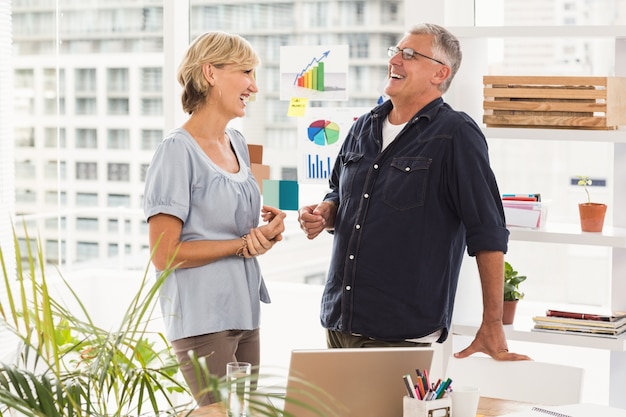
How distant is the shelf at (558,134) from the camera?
9.32 ft

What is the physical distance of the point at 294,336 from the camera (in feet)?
16.5

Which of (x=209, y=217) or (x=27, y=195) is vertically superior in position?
(x=209, y=217)

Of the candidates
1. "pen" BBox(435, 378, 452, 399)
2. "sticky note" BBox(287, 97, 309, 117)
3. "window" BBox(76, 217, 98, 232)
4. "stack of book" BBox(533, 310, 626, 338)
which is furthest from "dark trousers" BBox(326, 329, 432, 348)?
"window" BBox(76, 217, 98, 232)

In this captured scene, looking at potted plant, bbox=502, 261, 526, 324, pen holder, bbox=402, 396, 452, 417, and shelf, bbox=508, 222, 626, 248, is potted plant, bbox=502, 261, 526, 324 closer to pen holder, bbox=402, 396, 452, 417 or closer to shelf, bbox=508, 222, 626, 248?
shelf, bbox=508, 222, 626, 248

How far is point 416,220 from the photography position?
8.46 feet

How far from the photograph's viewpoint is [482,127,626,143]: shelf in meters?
2.84

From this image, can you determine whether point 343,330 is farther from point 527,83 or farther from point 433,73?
point 527,83

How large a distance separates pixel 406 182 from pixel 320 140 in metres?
1.16

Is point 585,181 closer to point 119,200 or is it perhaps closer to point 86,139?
point 119,200

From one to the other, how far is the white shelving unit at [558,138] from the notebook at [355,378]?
44.6 inches

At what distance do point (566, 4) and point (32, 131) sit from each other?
25.2ft

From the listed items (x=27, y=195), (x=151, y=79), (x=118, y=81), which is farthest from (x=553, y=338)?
(x=118, y=81)

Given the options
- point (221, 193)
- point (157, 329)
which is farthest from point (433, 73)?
point (157, 329)

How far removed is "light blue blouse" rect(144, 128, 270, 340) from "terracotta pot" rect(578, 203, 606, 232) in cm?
108
